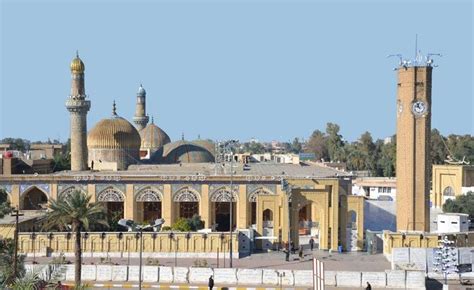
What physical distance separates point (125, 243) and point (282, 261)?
7.49 m

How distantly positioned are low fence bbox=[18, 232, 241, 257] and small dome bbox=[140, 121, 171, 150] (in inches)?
Answer: 1380

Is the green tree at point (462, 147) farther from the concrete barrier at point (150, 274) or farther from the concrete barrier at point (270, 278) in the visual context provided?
the concrete barrier at point (150, 274)

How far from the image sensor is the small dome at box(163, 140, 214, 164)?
74.4 m

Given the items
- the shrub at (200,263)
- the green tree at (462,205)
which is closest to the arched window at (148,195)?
the shrub at (200,263)

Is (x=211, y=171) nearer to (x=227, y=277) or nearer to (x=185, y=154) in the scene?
(x=185, y=154)

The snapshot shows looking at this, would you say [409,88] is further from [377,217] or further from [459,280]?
[377,217]

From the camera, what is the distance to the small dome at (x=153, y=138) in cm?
8025

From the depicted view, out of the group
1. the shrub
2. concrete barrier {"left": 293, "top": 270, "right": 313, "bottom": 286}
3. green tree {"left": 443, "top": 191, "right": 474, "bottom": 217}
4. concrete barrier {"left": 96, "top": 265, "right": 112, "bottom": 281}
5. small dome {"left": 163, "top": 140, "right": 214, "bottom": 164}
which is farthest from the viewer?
small dome {"left": 163, "top": 140, "right": 214, "bottom": 164}

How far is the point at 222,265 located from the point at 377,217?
23.6m

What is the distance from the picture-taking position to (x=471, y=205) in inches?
2394

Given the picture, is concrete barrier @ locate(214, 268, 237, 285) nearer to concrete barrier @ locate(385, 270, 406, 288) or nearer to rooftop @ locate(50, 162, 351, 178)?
concrete barrier @ locate(385, 270, 406, 288)

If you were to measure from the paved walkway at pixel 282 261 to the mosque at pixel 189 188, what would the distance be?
2.04 metres

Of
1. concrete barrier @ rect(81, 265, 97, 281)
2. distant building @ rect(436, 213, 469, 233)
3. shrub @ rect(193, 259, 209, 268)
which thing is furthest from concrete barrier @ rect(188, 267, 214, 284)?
distant building @ rect(436, 213, 469, 233)

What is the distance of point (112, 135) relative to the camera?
220 feet
